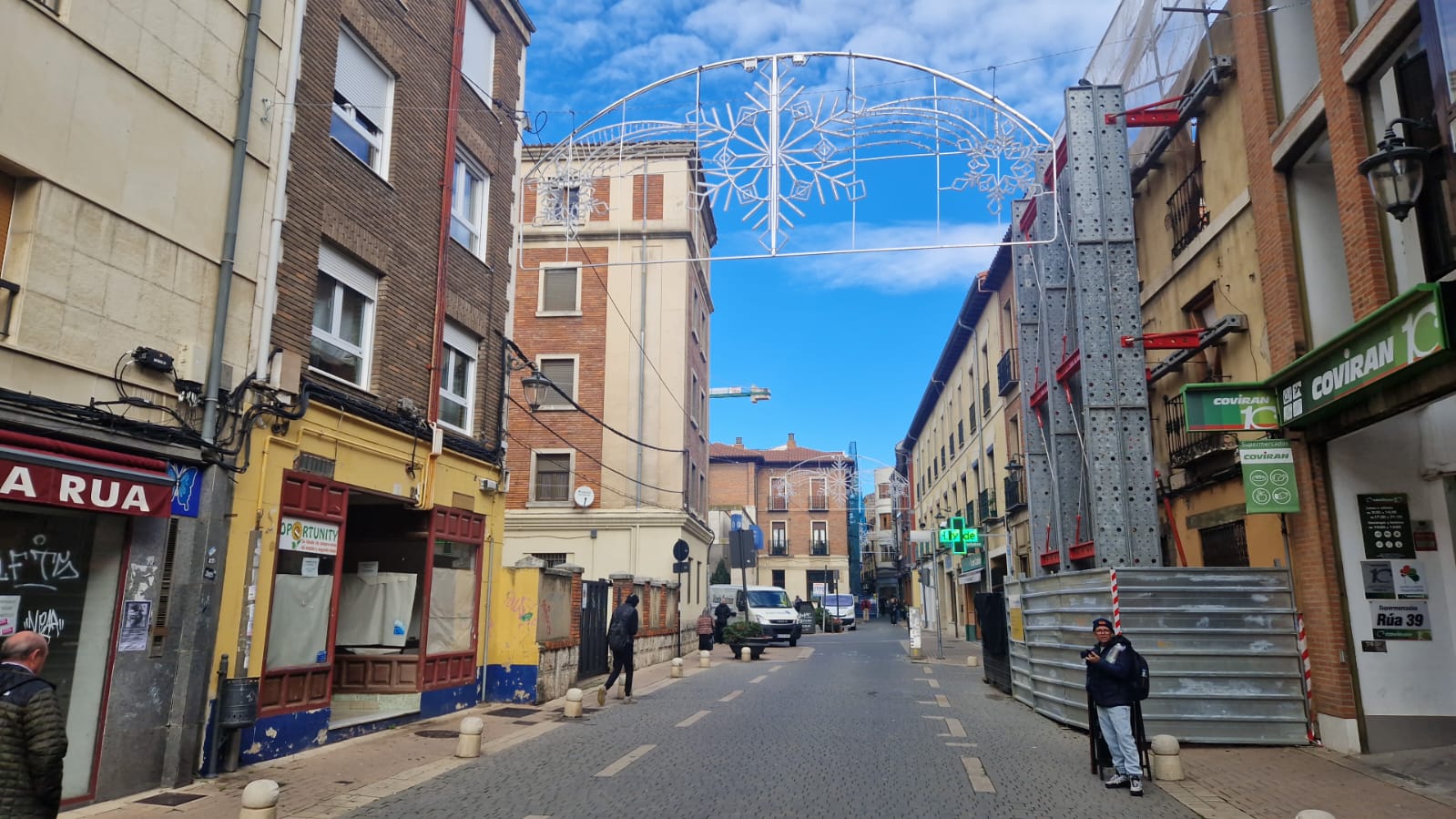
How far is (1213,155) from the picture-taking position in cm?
1443

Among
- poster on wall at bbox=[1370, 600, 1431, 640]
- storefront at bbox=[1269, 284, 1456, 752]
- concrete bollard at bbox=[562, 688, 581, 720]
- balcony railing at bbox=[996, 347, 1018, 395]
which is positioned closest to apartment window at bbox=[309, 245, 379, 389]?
concrete bollard at bbox=[562, 688, 581, 720]

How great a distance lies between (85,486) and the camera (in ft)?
24.3

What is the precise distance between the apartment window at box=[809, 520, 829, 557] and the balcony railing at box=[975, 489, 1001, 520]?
41.6 meters

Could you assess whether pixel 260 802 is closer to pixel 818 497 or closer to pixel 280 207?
pixel 280 207

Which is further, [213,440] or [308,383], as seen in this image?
[308,383]

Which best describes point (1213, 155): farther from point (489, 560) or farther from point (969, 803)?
point (489, 560)

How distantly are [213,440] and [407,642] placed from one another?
5095mm

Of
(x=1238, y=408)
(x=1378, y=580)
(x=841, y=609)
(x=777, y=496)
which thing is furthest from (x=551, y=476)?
(x=777, y=496)

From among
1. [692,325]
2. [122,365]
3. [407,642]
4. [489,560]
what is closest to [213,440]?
[122,365]

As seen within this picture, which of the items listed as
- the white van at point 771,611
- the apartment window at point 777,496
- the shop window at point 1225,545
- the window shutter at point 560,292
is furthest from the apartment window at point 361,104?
the apartment window at point 777,496

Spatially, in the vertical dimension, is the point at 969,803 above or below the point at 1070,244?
below

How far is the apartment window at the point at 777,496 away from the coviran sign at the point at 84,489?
6845 cm

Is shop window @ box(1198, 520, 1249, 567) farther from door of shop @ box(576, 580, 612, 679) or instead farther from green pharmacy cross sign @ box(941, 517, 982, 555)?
green pharmacy cross sign @ box(941, 517, 982, 555)

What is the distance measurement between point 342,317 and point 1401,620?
1220 cm
